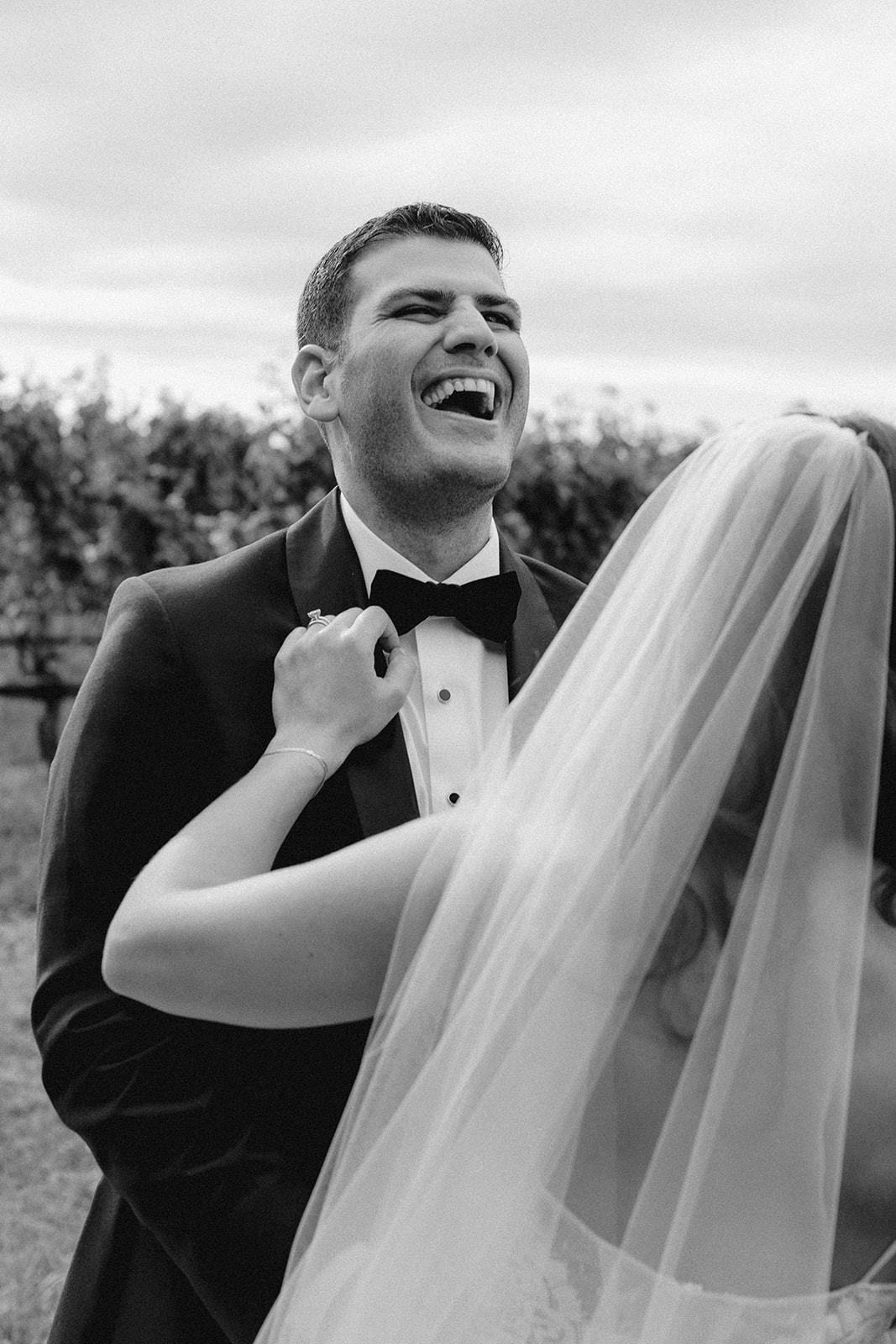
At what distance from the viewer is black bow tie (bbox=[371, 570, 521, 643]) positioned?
100 inches

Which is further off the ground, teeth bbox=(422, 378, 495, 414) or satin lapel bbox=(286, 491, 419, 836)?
teeth bbox=(422, 378, 495, 414)

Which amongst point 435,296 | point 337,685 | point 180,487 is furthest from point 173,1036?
point 180,487

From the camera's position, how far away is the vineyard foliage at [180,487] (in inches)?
360

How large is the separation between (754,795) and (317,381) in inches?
56.8

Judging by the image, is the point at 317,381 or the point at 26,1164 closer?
the point at 317,381

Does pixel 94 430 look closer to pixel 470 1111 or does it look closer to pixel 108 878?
pixel 108 878

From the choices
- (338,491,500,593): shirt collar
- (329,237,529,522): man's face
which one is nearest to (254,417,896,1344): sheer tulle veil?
(329,237,529,522): man's face

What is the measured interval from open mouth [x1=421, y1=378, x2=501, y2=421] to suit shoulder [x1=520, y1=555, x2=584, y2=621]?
0.37 meters

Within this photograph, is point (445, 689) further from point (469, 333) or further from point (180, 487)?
point (180, 487)

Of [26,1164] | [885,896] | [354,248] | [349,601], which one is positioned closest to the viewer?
[885,896]

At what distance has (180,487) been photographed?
30.9 feet

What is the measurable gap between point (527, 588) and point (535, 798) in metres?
1.13

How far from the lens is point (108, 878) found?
2.23 m

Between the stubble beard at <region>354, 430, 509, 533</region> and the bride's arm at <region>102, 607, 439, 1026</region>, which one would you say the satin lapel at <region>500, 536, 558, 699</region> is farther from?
the bride's arm at <region>102, 607, 439, 1026</region>
